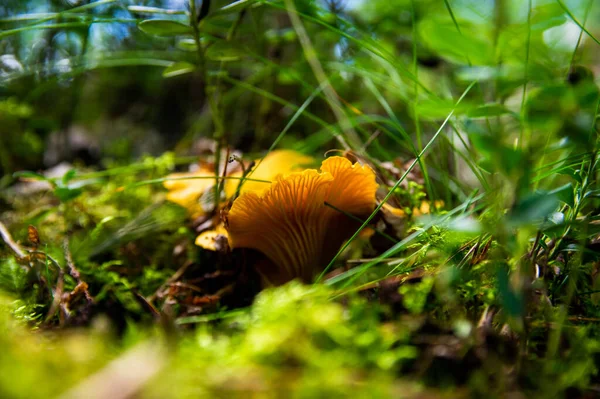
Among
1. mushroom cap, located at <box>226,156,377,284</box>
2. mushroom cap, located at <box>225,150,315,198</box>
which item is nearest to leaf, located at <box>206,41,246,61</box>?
mushroom cap, located at <box>225,150,315,198</box>

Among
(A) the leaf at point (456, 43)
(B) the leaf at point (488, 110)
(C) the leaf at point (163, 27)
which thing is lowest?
(B) the leaf at point (488, 110)

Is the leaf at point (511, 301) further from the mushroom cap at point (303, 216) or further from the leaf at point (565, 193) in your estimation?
the mushroom cap at point (303, 216)

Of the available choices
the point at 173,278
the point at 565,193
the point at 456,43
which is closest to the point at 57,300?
the point at 173,278

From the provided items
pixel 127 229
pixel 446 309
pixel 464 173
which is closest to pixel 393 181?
pixel 446 309

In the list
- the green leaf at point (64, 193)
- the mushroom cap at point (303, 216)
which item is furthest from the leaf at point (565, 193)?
the green leaf at point (64, 193)

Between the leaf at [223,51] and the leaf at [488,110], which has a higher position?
the leaf at [223,51]

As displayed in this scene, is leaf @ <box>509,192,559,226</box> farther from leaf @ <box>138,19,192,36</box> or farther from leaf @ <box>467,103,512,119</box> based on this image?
leaf @ <box>138,19,192,36</box>

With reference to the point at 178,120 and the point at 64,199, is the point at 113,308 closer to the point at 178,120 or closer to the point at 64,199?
the point at 64,199
